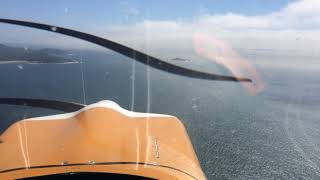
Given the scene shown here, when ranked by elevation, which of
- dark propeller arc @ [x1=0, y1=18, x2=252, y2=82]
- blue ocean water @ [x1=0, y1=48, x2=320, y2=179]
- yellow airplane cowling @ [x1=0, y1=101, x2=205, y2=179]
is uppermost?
dark propeller arc @ [x1=0, y1=18, x2=252, y2=82]

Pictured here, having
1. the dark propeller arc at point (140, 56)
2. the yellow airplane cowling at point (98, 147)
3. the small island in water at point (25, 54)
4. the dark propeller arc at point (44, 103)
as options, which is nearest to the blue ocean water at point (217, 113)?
the small island in water at point (25, 54)

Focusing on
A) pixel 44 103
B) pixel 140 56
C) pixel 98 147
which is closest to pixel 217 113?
pixel 44 103

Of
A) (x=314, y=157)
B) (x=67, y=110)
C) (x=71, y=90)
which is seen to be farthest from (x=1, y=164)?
(x=314, y=157)

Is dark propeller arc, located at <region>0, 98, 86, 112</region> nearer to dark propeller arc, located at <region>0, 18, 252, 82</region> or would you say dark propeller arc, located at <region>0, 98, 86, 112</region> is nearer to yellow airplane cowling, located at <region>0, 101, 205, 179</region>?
yellow airplane cowling, located at <region>0, 101, 205, 179</region>

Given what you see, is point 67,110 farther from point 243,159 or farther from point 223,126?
point 223,126

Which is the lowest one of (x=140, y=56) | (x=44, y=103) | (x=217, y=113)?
(x=217, y=113)

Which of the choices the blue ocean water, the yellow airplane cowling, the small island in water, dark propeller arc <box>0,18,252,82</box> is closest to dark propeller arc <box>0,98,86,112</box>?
the yellow airplane cowling

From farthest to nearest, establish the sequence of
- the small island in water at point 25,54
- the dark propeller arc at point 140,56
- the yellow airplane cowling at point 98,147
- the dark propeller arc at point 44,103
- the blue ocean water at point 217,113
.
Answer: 1. the blue ocean water at point 217,113
2. the small island in water at point 25,54
3. the dark propeller arc at point 44,103
4. the yellow airplane cowling at point 98,147
5. the dark propeller arc at point 140,56

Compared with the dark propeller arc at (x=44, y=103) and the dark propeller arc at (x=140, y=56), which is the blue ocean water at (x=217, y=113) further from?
the dark propeller arc at (x=140, y=56)

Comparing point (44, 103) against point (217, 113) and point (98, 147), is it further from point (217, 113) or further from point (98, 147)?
point (217, 113)
